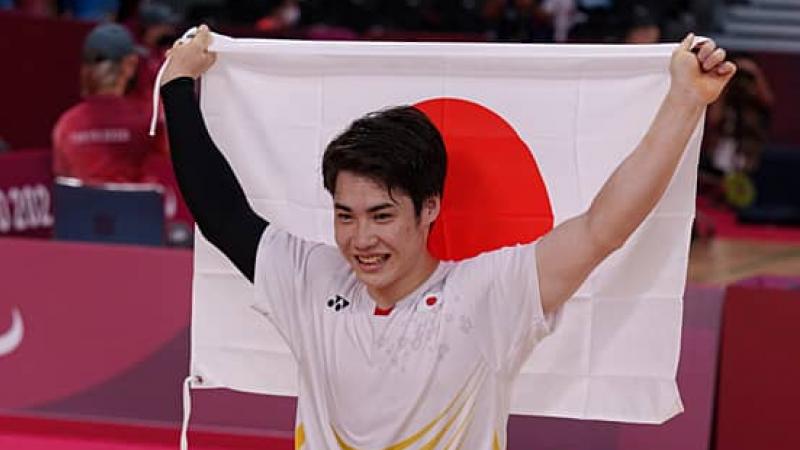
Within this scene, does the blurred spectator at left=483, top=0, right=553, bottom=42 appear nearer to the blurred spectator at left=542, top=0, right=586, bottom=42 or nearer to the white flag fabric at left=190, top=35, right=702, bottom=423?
the blurred spectator at left=542, top=0, right=586, bottom=42

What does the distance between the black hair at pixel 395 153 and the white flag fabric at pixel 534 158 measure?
0.42m

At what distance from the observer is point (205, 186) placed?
2436 mm

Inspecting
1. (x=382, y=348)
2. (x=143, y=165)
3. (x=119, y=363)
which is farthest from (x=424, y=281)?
(x=143, y=165)

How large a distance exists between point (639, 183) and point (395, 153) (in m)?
0.38

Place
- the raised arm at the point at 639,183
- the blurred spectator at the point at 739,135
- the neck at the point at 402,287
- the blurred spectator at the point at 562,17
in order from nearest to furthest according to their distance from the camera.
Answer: the raised arm at the point at 639,183 < the neck at the point at 402,287 < the blurred spectator at the point at 739,135 < the blurred spectator at the point at 562,17

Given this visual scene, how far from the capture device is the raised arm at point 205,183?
7.97ft

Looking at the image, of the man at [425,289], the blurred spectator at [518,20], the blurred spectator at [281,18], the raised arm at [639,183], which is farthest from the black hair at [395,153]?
the blurred spectator at [518,20]

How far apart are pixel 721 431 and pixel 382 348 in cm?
156

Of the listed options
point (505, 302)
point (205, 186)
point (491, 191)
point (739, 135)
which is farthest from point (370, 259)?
point (739, 135)

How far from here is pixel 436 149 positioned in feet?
7.40

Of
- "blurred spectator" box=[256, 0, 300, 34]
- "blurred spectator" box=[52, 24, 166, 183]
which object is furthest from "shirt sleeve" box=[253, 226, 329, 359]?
"blurred spectator" box=[256, 0, 300, 34]

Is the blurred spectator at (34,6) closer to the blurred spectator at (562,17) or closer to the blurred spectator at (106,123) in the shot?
the blurred spectator at (562,17)

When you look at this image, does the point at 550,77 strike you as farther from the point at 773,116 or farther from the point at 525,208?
the point at 773,116

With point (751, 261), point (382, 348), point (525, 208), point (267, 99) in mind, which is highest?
point (267, 99)
